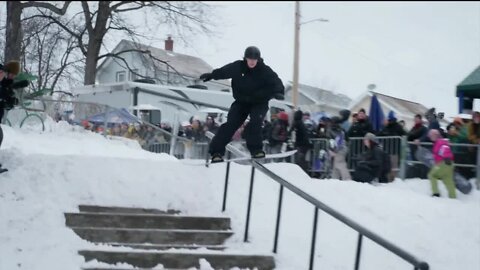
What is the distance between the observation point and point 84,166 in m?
8.48

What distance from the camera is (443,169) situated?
1015 cm

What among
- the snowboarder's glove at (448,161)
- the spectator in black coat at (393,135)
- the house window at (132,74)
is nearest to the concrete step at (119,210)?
the snowboarder's glove at (448,161)

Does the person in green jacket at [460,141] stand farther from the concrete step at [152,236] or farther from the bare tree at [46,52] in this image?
the bare tree at [46,52]

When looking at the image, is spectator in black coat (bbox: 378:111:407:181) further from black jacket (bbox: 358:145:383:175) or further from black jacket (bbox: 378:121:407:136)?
black jacket (bbox: 358:145:383:175)

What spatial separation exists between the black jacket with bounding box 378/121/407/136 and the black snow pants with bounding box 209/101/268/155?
5.15 m

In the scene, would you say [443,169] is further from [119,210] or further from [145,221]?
[119,210]

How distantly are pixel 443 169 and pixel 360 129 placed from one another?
2.24 m

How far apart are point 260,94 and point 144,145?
27.5 feet

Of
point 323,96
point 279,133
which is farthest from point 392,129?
point 323,96

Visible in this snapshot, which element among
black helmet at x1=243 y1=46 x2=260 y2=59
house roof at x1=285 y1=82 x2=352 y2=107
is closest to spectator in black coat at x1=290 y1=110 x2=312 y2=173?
black helmet at x1=243 y1=46 x2=260 y2=59

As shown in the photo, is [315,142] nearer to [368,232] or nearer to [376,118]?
[376,118]

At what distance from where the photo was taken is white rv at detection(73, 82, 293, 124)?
55.8ft

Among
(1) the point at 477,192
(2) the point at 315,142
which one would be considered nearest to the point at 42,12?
(2) the point at 315,142

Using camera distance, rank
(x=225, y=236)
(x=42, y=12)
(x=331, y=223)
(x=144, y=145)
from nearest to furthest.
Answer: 1. (x=225, y=236)
2. (x=331, y=223)
3. (x=144, y=145)
4. (x=42, y=12)
